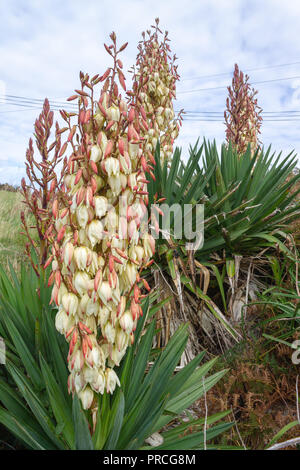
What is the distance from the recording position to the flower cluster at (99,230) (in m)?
1.17

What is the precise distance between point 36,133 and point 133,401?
1595mm

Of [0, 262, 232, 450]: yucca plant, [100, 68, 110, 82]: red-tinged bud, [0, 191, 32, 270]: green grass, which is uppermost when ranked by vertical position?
[100, 68, 110, 82]: red-tinged bud

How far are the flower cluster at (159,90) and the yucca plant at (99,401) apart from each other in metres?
→ 2.15

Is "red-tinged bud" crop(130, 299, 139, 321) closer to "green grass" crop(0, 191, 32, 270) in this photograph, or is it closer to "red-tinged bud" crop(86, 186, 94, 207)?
"red-tinged bud" crop(86, 186, 94, 207)

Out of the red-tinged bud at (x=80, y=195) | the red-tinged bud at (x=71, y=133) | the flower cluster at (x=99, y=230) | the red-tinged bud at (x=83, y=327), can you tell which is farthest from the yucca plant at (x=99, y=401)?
the red-tinged bud at (x=71, y=133)

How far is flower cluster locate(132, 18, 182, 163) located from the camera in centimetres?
340

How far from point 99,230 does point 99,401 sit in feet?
2.24

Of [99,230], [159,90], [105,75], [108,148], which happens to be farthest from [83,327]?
[159,90]

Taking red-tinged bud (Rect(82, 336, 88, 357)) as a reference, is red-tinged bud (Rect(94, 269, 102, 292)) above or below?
above

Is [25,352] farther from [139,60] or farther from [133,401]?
[139,60]

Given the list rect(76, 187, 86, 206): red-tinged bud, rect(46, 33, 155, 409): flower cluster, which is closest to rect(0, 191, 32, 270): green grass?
rect(46, 33, 155, 409): flower cluster

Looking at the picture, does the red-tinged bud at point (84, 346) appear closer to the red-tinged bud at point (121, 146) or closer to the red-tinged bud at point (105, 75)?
the red-tinged bud at point (121, 146)

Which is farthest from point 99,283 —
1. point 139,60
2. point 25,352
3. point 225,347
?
point 139,60

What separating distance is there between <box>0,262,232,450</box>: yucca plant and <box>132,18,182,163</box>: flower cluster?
2.15 m
